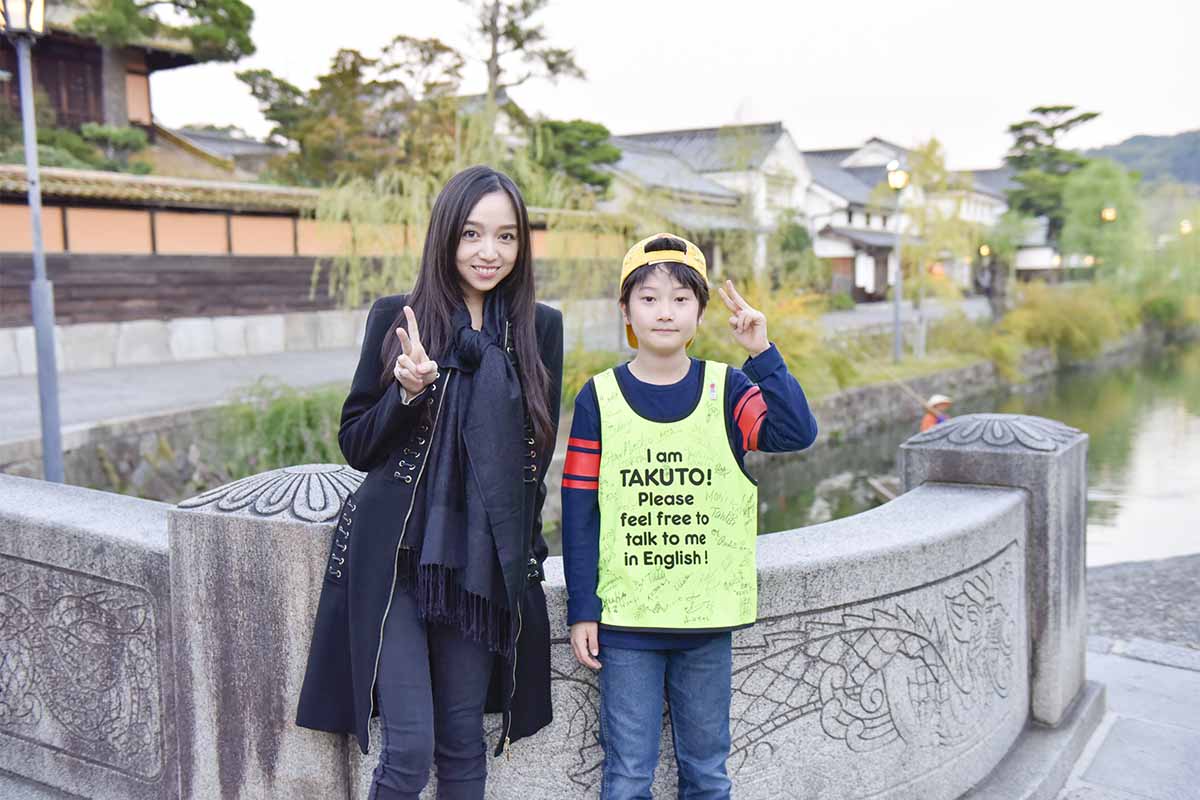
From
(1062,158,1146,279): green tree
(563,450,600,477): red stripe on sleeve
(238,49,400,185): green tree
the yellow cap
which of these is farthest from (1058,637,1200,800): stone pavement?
(1062,158,1146,279): green tree

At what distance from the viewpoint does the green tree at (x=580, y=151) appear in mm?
21312

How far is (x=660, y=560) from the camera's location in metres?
1.99

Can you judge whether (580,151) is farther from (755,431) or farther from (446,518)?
(446,518)

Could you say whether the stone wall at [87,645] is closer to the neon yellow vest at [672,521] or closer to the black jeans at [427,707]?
the black jeans at [427,707]

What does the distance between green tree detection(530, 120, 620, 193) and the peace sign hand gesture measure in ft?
65.1

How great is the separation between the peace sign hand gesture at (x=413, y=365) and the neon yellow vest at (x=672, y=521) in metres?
0.42

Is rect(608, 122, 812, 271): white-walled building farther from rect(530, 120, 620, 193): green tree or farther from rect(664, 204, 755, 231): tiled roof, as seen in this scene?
rect(530, 120, 620, 193): green tree

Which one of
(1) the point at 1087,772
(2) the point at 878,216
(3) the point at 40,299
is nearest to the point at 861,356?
(3) the point at 40,299

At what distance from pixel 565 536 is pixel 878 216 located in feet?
125

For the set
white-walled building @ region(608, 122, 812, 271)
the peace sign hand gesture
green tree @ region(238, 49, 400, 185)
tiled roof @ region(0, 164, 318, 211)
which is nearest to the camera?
the peace sign hand gesture

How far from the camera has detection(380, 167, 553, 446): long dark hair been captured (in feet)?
6.35

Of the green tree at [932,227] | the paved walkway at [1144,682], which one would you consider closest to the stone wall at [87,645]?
the paved walkway at [1144,682]

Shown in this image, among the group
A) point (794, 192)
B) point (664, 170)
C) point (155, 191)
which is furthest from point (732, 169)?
point (155, 191)

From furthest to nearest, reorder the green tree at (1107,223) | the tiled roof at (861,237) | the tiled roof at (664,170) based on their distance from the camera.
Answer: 1. the tiled roof at (861,237)
2. the green tree at (1107,223)
3. the tiled roof at (664,170)
